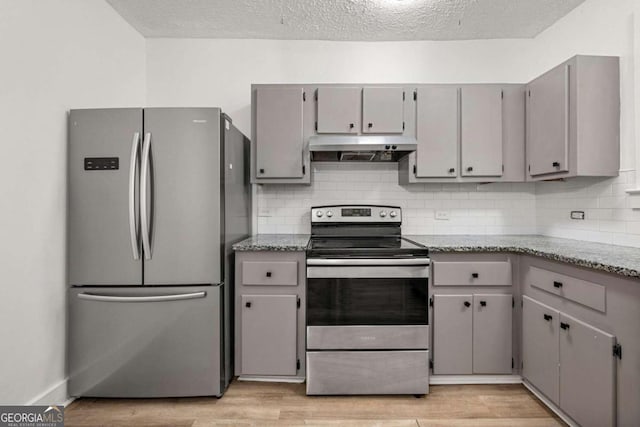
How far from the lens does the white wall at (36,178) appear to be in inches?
65.6

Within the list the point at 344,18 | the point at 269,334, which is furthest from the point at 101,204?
the point at 344,18

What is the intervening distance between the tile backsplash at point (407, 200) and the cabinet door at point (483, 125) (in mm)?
385

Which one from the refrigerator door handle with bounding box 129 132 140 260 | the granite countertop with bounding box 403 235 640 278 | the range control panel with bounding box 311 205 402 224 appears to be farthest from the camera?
the range control panel with bounding box 311 205 402 224

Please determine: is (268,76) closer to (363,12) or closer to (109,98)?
(363,12)

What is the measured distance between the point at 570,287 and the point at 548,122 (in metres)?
1.20

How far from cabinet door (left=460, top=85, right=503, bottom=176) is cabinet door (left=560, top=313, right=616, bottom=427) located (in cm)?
124

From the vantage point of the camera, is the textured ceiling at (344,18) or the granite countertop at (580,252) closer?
the granite countertop at (580,252)

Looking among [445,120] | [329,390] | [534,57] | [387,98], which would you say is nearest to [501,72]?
[534,57]

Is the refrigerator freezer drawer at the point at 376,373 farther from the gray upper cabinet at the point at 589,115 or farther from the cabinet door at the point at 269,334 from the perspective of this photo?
the gray upper cabinet at the point at 589,115

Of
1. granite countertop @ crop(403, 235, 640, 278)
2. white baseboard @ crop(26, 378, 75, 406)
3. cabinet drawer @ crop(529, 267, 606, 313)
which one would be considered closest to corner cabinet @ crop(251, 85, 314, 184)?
granite countertop @ crop(403, 235, 640, 278)

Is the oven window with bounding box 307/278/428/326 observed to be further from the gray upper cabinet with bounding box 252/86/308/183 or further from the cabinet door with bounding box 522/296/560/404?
the gray upper cabinet with bounding box 252/86/308/183

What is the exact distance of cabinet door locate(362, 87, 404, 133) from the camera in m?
2.49

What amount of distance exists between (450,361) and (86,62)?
318cm

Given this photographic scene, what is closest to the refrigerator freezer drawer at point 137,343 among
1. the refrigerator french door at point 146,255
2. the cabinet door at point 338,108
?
the refrigerator french door at point 146,255
